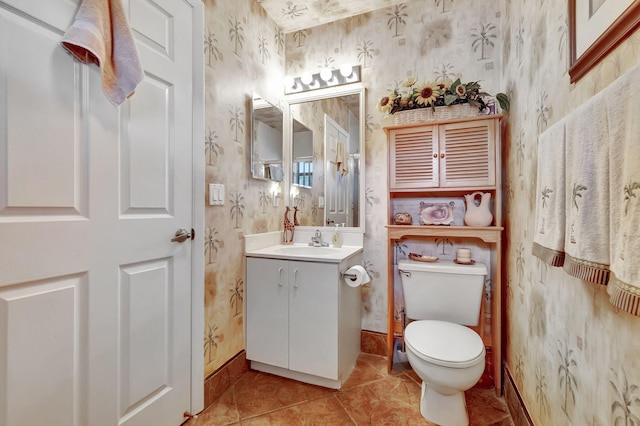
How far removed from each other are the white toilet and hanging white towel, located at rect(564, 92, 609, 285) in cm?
81

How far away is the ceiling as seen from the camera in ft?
6.70

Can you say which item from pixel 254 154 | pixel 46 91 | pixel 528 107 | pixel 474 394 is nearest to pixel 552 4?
pixel 528 107

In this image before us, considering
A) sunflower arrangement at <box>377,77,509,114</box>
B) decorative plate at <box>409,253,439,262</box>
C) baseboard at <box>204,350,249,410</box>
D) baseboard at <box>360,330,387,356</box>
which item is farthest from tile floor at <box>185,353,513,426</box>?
sunflower arrangement at <box>377,77,509,114</box>

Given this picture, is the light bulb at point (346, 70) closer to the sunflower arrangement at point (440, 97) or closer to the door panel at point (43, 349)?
the sunflower arrangement at point (440, 97)

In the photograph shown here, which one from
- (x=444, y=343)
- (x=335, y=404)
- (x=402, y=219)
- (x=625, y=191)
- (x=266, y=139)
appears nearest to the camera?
(x=625, y=191)

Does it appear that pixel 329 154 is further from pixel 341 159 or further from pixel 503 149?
pixel 503 149

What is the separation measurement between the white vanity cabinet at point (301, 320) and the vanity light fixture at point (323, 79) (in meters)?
1.42

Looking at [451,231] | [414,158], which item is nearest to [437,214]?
[451,231]

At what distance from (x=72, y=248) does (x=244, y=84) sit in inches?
55.0

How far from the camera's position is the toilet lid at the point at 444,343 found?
4.24 feet

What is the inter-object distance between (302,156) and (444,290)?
147 centimetres

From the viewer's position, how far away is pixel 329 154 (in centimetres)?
225

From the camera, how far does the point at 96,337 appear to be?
104 centimetres

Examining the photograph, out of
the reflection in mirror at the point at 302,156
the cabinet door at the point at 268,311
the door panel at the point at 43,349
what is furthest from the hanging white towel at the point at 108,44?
the reflection in mirror at the point at 302,156
